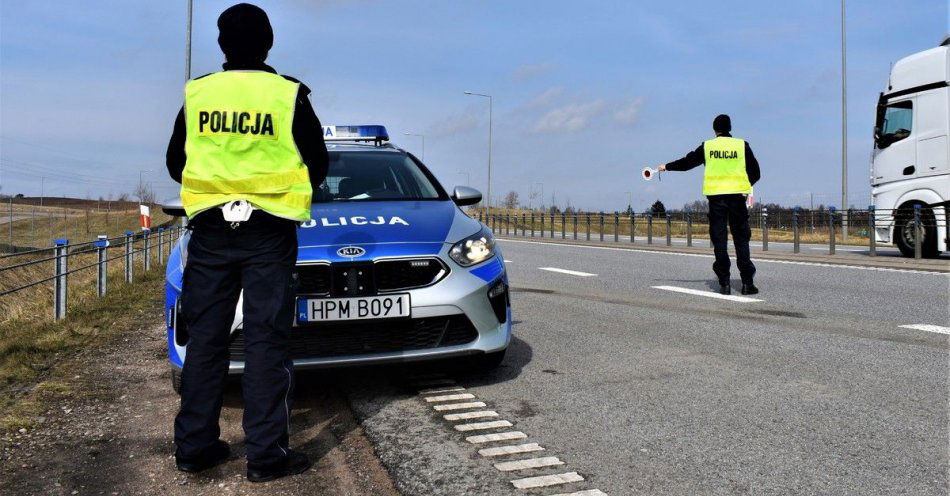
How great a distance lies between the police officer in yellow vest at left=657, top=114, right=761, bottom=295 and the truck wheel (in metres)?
7.86

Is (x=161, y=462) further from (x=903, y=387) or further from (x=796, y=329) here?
(x=796, y=329)

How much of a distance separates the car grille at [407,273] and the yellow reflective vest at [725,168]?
17.8 feet

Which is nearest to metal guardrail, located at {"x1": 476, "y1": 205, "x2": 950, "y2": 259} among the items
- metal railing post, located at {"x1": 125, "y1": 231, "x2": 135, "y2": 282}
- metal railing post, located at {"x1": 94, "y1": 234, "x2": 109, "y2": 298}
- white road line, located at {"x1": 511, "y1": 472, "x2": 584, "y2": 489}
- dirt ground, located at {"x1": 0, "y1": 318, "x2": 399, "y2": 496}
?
dirt ground, located at {"x1": 0, "y1": 318, "x2": 399, "y2": 496}

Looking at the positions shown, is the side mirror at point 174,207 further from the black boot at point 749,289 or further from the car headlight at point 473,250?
the black boot at point 749,289

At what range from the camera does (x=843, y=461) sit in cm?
305

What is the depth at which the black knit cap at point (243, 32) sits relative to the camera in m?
3.08

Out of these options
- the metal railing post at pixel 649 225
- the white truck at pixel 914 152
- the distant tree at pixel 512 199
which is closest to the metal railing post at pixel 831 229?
the white truck at pixel 914 152

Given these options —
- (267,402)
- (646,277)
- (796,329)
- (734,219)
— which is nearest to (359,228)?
(267,402)

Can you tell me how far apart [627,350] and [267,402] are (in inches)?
121

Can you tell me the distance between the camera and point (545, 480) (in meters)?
2.87

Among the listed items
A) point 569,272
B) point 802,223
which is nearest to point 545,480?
point 569,272

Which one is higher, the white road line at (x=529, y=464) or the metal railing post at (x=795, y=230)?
the metal railing post at (x=795, y=230)

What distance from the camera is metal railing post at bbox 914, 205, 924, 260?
14.5 metres

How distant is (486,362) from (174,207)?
1901 millimetres
